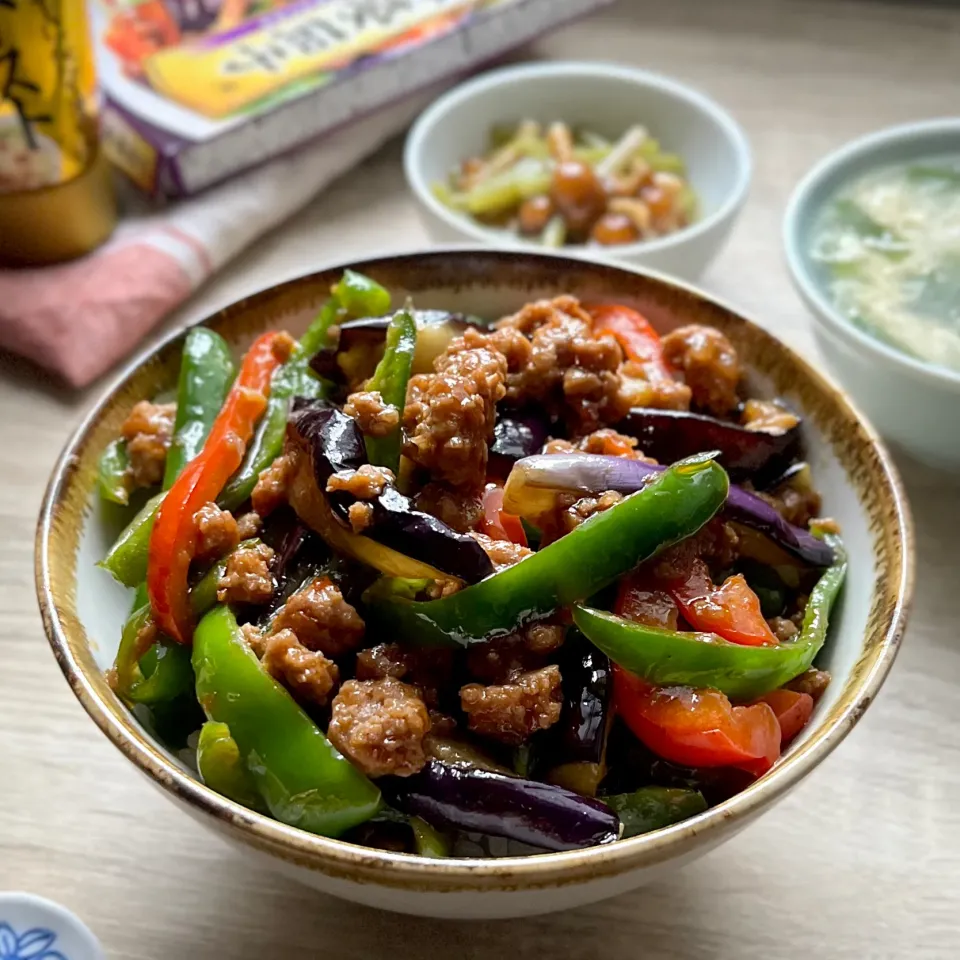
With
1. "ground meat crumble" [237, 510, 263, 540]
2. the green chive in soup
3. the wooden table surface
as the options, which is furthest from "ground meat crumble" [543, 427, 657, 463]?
the green chive in soup

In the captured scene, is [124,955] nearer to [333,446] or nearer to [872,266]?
[333,446]

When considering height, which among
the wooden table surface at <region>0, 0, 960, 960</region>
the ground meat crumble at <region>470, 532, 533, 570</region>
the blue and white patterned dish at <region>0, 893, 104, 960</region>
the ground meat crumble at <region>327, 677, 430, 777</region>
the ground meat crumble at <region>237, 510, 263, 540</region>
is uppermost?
the ground meat crumble at <region>470, 532, 533, 570</region>

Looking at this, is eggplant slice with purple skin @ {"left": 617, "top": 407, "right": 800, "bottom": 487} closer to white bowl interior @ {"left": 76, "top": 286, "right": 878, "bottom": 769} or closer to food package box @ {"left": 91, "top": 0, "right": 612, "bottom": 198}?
white bowl interior @ {"left": 76, "top": 286, "right": 878, "bottom": 769}

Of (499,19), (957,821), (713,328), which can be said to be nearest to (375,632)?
(713,328)

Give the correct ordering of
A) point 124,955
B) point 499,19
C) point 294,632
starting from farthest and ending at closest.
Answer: point 499,19
point 124,955
point 294,632

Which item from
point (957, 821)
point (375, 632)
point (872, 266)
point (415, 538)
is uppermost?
point (415, 538)

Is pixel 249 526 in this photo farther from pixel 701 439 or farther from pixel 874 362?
pixel 874 362
